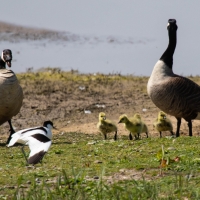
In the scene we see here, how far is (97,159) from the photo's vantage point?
9656 mm

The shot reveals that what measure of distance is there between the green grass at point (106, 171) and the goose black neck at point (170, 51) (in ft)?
7.79

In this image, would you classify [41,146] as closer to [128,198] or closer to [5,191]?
[5,191]

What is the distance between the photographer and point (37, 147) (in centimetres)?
817

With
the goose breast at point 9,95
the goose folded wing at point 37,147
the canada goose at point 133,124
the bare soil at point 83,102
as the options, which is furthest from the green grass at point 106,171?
the bare soil at point 83,102

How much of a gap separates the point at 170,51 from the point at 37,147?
6.02m

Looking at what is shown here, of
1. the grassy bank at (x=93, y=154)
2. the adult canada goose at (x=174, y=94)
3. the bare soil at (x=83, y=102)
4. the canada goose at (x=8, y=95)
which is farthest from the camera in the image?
the bare soil at (x=83, y=102)

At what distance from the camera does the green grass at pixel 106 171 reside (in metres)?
6.69

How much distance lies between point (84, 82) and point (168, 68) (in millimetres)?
7075

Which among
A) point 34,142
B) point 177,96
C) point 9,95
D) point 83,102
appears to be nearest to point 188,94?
point 177,96

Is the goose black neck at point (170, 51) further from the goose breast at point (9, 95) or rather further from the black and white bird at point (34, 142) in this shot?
the black and white bird at point (34, 142)

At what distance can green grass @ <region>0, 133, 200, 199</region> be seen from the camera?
6.69 meters

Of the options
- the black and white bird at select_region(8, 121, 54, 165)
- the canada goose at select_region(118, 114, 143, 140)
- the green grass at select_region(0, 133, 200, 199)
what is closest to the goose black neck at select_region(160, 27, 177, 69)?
the canada goose at select_region(118, 114, 143, 140)

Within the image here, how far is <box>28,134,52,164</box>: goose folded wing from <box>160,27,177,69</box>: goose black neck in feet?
17.3

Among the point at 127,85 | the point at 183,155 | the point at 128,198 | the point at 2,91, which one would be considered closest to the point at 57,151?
the point at 183,155
